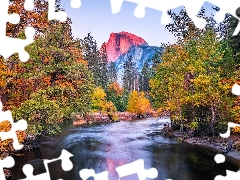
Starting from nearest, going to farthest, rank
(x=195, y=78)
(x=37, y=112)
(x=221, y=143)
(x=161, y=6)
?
(x=161, y=6) → (x=37, y=112) → (x=221, y=143) → (x=195, y=78)

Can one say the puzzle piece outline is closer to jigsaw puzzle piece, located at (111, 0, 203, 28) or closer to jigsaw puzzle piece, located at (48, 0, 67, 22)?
jigsaw puzzle piece, located at (48, 0, 67, 22)

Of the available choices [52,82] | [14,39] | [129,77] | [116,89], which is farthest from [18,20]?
[129,77]

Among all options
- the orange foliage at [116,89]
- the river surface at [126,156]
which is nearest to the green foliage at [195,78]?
the river surface at [126,156]

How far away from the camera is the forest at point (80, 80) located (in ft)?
69.0

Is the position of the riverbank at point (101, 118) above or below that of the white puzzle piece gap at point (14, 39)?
below

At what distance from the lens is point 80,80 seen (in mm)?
26547

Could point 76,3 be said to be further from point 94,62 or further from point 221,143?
point 94,62

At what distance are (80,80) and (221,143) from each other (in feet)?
41.9

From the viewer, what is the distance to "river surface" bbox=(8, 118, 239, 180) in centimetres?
1923

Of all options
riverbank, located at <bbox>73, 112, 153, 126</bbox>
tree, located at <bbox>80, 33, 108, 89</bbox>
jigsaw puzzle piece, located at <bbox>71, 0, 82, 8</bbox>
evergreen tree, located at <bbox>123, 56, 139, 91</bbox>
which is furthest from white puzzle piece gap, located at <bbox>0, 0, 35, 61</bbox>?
evergreen tree, located at <bbox>123, 56, 139, 91</bbox>

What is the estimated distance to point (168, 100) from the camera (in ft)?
119

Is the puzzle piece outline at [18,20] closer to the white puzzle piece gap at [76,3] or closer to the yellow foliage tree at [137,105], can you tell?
the white puzzle piece gap at [76,3]

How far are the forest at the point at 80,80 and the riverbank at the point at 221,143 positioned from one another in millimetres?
1031

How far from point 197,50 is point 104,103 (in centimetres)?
3191
